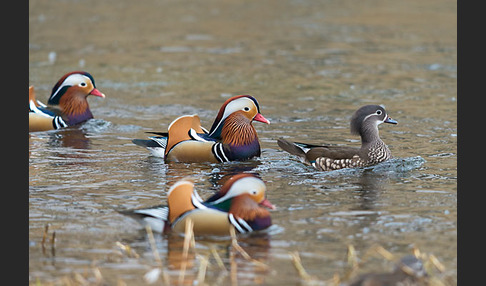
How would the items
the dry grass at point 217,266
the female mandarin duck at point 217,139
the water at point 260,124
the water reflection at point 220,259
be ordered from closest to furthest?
the dry grass at point 217,266, the water reflection at point 220,259, the water at point 260,124, the female mandarin duck at point 217,139

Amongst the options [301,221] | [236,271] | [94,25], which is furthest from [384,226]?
[94,25]

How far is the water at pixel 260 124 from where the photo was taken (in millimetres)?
6926

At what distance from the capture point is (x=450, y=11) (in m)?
22.9

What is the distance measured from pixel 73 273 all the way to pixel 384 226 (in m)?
2.75

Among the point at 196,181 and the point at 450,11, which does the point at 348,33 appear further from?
the point at 196,181

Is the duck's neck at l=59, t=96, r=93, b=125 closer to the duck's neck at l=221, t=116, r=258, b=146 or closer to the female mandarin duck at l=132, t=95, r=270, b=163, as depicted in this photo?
the female mandarin duck at l=132, t=95, r=270, b=163

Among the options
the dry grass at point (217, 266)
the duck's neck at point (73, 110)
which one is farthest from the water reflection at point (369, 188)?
the duck's neck at point (73, 110)

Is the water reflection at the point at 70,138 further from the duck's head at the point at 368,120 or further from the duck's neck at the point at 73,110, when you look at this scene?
the duck's head at the point at 368,120

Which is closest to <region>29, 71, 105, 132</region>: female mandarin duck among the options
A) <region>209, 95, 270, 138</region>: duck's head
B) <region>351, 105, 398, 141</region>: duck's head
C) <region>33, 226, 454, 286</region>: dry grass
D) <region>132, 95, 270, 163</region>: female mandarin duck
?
<region>132, 95, 270, 163</region>: female mandarin duck

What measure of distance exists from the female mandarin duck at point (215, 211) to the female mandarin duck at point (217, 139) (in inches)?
120

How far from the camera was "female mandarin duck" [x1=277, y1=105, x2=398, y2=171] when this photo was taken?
9.77 m

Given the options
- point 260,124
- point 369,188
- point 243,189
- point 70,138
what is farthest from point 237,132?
point 243,189

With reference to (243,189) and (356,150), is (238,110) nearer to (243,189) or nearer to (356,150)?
(356,150)

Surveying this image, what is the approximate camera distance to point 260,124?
13008mm
